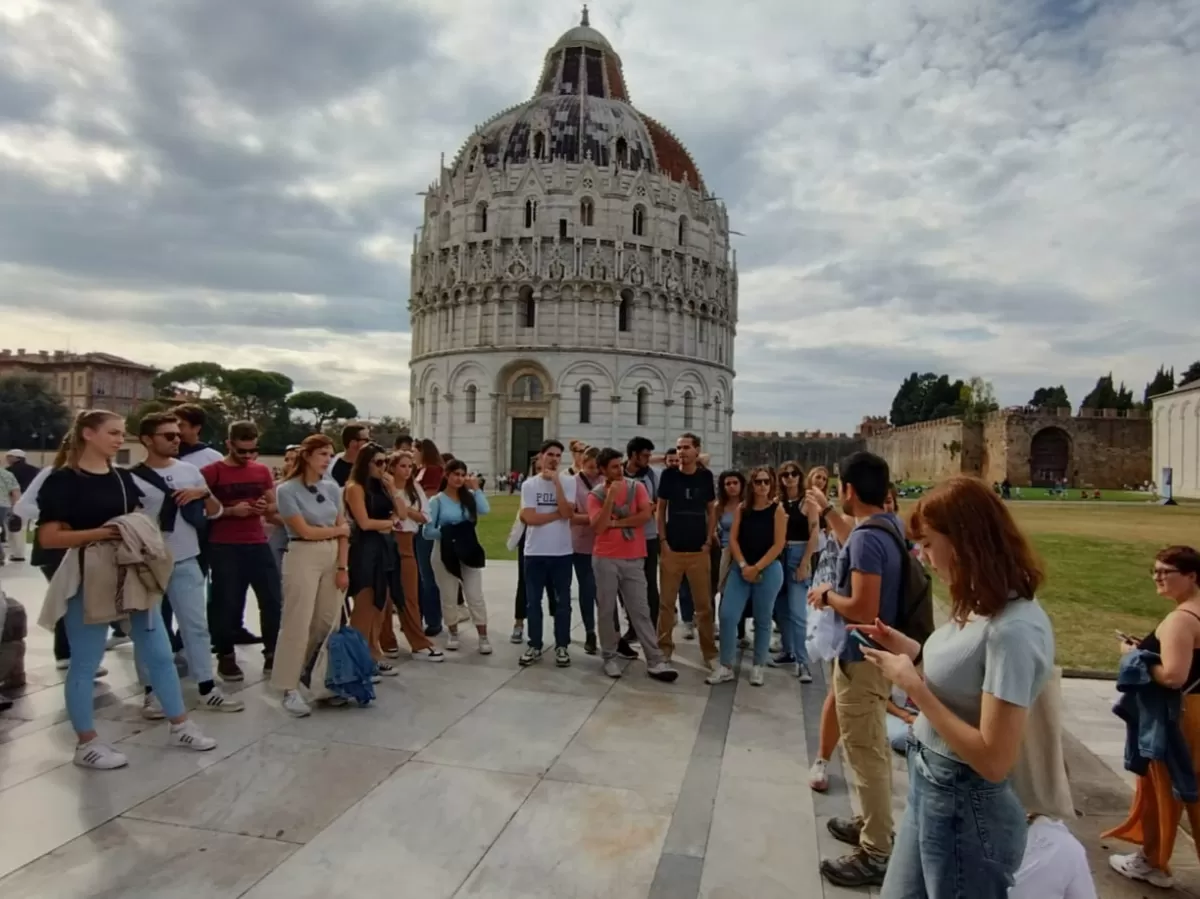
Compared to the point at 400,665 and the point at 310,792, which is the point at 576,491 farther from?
the point at 310,792

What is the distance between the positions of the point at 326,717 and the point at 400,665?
153 cm

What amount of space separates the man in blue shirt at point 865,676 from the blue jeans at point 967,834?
1418mm

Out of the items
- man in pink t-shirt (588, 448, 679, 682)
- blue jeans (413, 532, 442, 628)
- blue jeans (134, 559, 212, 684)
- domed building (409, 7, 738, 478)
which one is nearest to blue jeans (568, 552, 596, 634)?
man in pink t-shirt (588, 448, 679, 682)

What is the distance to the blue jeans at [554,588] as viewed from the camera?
24.7 ft

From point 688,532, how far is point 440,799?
3485 millimetres

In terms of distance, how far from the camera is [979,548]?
89.0 inches

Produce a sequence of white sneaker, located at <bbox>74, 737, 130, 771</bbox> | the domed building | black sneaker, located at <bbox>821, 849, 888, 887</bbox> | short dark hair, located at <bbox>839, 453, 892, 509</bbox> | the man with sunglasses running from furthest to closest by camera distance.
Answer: the domed building < the man with sunglasses < white sneaker, located at <bbox>74, 737, 130, 771</bbox> < short dark hair, located at <bbox>839, 453, 892, 509</bbox> < black sneaker, located at <bbox>821, 849, 888, 887</bbox>

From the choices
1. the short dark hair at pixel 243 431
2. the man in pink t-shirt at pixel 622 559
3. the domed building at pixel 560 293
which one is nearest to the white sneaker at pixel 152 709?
the short dark hair at pixel 243 431

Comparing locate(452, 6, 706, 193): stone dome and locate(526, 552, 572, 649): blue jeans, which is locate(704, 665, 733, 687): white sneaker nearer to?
locate(526, 552, 572, 649): blue jeans

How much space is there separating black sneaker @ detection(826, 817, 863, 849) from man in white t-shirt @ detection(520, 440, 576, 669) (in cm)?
361

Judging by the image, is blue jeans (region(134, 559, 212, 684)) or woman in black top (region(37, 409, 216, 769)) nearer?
woman in black top (region(37, 409, 216, 769))

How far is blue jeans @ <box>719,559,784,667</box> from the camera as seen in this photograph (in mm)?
6891

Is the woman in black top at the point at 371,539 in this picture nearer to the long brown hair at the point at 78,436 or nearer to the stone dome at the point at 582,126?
the long brown hair at the point at 78,436

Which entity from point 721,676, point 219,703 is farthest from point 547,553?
point 219,703
